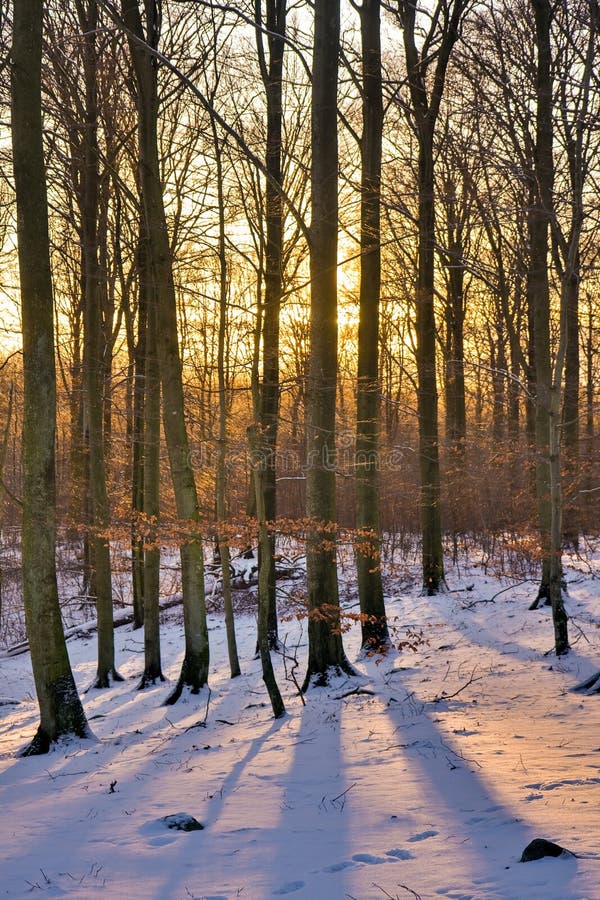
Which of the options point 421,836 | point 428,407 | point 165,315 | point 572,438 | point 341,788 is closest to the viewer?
point 421,836

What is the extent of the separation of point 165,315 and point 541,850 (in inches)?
345

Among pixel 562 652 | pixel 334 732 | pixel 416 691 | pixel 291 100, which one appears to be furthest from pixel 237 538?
pixel 291 100

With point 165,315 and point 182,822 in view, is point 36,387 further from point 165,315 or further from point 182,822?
point 182,822

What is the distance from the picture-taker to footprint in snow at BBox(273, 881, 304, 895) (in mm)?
3779

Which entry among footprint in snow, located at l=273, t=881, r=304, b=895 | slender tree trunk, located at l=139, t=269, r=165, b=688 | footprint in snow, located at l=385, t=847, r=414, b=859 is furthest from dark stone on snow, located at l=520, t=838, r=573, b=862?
slender tree trunk, located at l=139, t=269, r=165, b=688

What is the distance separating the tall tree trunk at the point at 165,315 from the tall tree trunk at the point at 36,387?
9.10ft

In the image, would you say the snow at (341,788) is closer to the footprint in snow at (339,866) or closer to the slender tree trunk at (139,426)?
the footprint in snow at (339,866)

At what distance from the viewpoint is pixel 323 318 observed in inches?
373

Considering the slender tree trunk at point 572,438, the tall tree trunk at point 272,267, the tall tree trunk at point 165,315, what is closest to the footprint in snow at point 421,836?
the tall tree trunk at point 165,315

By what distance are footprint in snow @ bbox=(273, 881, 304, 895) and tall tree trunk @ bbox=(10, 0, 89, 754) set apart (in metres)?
4.72

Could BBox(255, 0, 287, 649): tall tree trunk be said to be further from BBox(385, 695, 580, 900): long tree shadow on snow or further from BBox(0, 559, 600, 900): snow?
BBox(385, 695, 580, 900): long tree shadow on snow

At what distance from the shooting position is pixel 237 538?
8188 mm

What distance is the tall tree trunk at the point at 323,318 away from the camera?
30.6 feet

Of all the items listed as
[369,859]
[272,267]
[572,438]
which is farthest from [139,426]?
[369,859]
